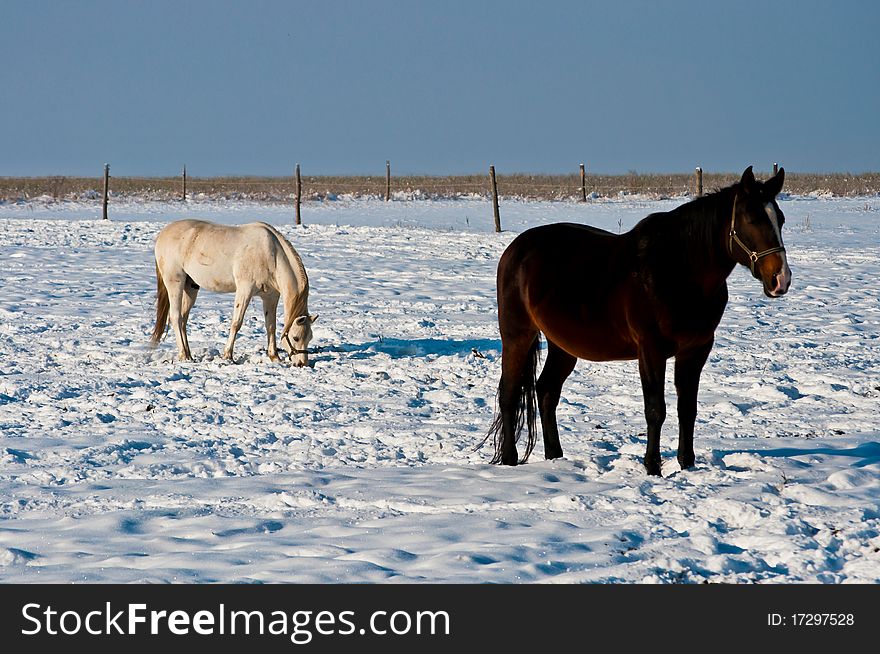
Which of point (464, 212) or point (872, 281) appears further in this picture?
point (464, 212)

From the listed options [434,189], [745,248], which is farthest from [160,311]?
[434,189]

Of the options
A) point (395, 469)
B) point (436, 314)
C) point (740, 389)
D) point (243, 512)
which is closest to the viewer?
point (243, 512)

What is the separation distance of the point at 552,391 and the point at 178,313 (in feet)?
16.6

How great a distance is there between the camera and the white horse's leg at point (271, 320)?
974cm

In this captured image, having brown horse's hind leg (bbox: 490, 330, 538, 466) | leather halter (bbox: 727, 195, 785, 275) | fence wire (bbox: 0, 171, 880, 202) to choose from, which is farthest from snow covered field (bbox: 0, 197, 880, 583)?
fence wire (bbox: 0, 171, 880, 202)

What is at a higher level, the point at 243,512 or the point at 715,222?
the point at 715,222

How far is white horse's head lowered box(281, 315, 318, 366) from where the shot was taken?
9.46 metres

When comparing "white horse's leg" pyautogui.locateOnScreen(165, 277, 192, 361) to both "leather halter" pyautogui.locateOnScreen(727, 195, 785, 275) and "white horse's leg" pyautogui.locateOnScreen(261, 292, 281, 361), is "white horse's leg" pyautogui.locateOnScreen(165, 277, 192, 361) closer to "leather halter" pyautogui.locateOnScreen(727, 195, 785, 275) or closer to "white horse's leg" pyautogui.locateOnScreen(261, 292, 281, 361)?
"white horse's leg" pyautogui.locateOnScreen(261, 292, 281, 361)

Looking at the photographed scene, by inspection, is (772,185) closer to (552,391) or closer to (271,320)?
(552,391)

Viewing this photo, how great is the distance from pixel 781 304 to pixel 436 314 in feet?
15.1

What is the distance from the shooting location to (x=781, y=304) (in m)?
12.9

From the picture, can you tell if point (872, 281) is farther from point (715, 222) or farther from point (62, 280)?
point (62, 280)

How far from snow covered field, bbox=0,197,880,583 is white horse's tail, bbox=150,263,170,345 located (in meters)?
0.21

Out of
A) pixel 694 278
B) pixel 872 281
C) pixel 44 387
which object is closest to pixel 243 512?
pixel 694 278
